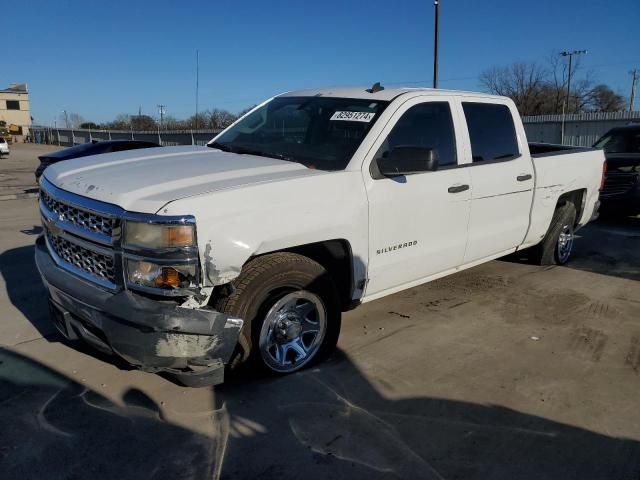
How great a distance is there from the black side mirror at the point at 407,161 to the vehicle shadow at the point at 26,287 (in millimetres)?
2875

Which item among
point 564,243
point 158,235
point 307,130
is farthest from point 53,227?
point 564,243

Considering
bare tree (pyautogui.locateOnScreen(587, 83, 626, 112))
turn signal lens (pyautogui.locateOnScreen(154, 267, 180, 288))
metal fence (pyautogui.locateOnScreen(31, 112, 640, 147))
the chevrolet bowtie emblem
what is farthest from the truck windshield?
bare tree (pyautogui.locateOnScreen(587, 83, 626, 112))

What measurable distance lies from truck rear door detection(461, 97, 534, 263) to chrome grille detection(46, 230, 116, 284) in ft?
9.70

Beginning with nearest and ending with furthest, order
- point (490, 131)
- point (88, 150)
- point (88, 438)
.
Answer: point (88, 438)
point (490, 131)
point (88, 150)

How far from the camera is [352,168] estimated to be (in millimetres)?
3684

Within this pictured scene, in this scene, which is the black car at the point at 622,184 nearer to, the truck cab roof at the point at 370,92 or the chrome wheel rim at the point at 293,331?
the truck cab roof at the point at 370,92

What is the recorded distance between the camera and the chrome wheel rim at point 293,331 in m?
3.45

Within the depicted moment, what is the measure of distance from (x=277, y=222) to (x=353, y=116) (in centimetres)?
135

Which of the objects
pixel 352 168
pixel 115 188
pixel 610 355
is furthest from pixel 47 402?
pixel 610 355

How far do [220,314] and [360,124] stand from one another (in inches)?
72.5

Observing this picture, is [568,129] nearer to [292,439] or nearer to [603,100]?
[292,439]

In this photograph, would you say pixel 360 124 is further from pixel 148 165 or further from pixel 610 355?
pixel 610 355

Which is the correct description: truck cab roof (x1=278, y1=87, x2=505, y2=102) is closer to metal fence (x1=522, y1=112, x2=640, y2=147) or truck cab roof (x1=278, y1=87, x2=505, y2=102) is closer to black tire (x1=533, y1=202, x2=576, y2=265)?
black tire (x1=533, y1=202, x2=576, y2=265)

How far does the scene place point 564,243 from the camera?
21.8 feet
